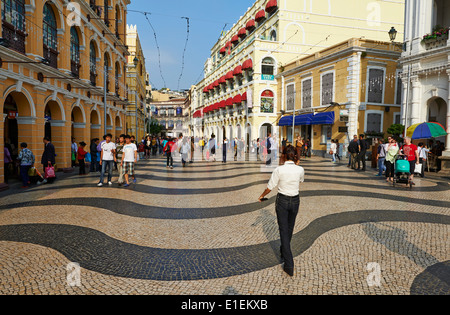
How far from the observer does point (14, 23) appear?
11156 millimetres

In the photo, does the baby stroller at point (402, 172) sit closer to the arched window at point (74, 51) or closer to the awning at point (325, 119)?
the awning at point (325, 119)

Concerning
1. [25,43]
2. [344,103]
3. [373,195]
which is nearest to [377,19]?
[344,103]

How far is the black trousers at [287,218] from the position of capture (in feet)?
12.6

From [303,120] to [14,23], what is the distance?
2270 centimetres

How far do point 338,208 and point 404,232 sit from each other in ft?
6.16

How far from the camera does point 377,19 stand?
36.1 meters

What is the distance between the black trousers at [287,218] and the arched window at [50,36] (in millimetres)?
13870

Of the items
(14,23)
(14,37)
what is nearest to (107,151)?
(14,37)

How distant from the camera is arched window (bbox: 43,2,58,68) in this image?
1343 cm

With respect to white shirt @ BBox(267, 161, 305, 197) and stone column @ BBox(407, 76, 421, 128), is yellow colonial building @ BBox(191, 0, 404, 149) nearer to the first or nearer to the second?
stone column @ BBox(407, 76, 421, 128)

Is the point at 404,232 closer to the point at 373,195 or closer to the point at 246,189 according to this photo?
the point at 373,195

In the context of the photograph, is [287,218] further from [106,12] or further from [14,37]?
[106,12]

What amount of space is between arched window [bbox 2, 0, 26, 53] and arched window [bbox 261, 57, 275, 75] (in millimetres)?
25516

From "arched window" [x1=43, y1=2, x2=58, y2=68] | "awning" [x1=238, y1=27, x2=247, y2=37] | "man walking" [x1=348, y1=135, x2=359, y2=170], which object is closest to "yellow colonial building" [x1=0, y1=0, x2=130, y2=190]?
"arched window" [x1=43, y1=2, x2=58, y2=68]
